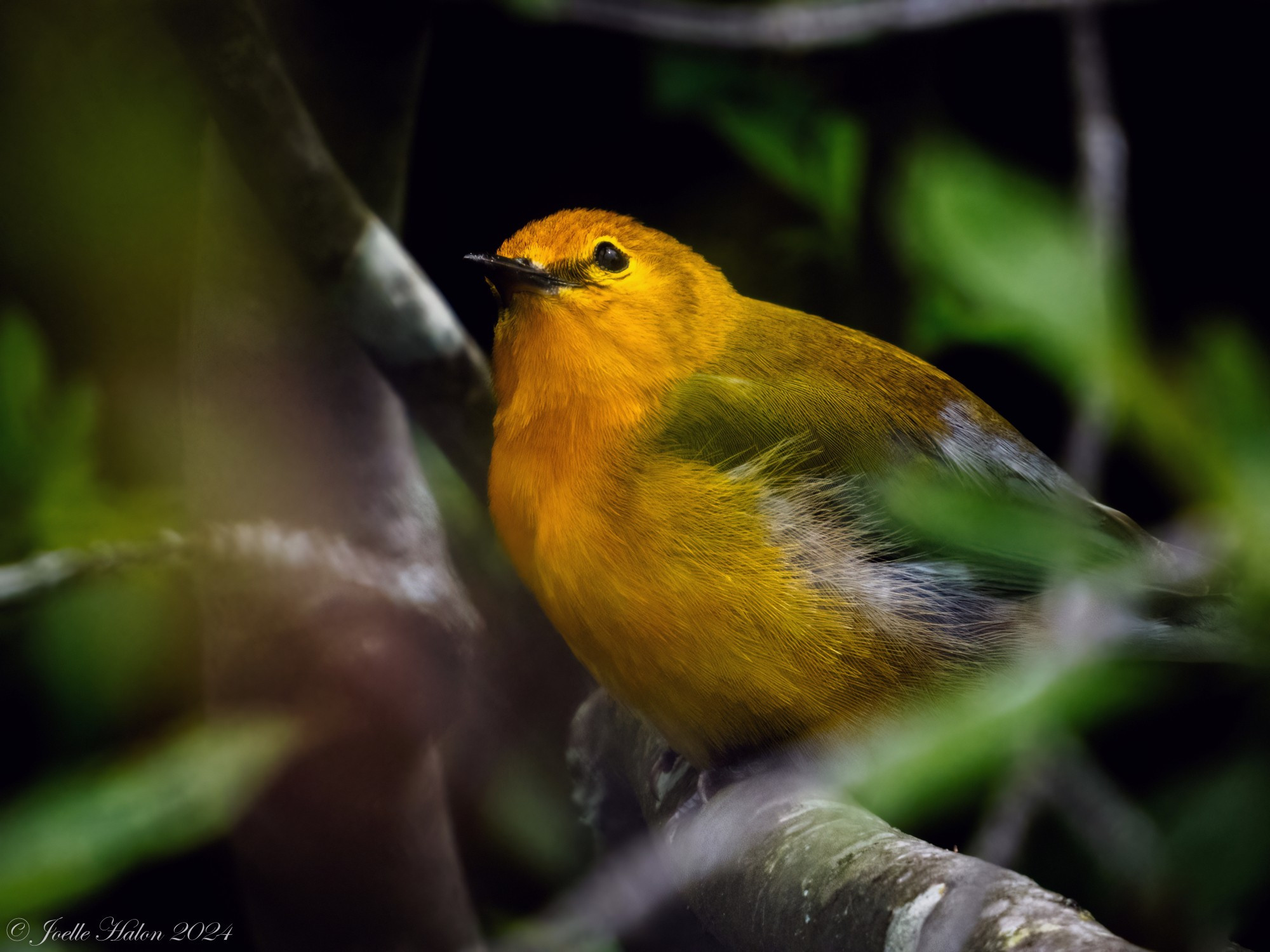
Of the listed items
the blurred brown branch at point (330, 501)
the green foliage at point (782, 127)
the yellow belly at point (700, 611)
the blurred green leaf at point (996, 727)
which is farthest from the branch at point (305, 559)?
the blurred green leaf at point (996, 727)

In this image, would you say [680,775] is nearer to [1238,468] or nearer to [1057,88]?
[1238,468]

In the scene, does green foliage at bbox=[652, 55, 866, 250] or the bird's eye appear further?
green foliage at bbox=[652, 55, 866, 250]

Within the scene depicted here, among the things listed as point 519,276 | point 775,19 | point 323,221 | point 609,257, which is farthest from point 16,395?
point 775,19

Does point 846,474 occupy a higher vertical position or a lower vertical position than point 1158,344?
lower

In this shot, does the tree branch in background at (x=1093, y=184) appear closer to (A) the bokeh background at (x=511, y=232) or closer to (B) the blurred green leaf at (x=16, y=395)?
(A) the bokeh background at (x=511, y=232)

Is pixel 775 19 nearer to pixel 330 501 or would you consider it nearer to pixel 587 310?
pixel 587 310

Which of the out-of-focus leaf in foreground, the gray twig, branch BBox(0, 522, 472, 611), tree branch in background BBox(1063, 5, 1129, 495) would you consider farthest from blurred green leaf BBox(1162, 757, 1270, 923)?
branch BBox(0, 522, 472, 611)

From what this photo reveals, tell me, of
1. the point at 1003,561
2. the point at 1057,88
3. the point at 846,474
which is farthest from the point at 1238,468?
the point at 1057,88

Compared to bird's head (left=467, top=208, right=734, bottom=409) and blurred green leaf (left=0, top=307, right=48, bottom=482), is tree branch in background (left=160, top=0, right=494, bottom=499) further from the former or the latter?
blurred green leaf (left=0, top=307, right=48, bottom=482)
